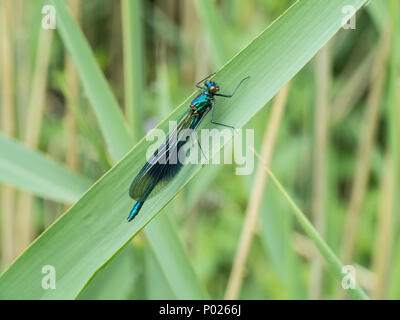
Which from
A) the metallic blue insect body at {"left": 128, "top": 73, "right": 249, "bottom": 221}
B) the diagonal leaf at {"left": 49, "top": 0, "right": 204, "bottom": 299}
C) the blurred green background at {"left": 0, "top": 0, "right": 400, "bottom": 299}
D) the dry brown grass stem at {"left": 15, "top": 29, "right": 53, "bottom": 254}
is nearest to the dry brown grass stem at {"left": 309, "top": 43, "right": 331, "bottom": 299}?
the blurred green background at {"left": 0, "top": 0, "right": 400, "bottom": 299}

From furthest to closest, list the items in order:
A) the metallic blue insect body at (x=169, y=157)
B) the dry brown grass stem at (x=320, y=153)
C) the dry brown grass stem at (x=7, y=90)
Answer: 1. the dry brown grass stem at (x=7, y=90)
2. the dry brown grass stem at (x=320, y=153)
3. the metallic blue insect body at (x=169, y=157)

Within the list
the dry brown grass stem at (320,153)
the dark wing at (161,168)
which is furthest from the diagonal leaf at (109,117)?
the dry brown grass stem at (320,153)

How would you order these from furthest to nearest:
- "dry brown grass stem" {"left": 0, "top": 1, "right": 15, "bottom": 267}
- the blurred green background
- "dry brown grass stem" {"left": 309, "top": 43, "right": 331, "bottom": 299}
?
"dry brown grass stem" {"left": 0, "top": 1, "right": 15, "bottom": 267}
"dry brown grass stem" {"left": 309, "top": 43, "right": 331, "bottom": 299}
the blurred green background

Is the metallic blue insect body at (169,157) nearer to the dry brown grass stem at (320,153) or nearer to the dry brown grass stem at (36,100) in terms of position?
the dry brown grass stem at (320,153)

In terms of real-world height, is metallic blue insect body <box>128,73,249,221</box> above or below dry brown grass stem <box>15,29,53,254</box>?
below

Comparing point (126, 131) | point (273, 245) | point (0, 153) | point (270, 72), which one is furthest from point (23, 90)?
point (270, 72)

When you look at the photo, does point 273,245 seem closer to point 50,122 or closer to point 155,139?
point 155,139

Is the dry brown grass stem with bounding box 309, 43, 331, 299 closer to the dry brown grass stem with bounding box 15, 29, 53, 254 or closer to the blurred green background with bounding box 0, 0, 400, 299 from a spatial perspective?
the blurred green background with bounding box 0, 0, 400, 299
